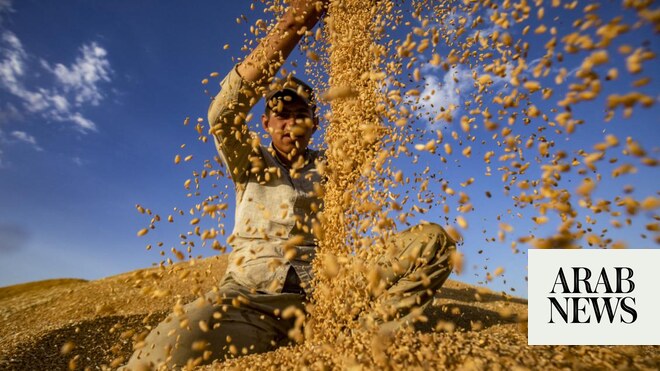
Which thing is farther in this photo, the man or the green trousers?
the man

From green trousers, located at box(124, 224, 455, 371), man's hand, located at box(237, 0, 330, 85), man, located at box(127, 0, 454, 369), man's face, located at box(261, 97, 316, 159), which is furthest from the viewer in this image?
man's face, located at box(261, 97, 316, 159)

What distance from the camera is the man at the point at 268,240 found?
202 centimetres

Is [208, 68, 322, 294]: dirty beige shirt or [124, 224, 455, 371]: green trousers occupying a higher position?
[208, 68, 322, 294]: dirty beige shirt

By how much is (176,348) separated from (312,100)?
1676mm

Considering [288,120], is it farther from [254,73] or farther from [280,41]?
[280,41]

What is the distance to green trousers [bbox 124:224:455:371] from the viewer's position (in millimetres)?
1801

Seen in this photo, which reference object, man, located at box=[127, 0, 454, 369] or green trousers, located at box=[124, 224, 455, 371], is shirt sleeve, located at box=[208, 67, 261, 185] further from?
green trousers, located at box=[124, 224, 455, 371]

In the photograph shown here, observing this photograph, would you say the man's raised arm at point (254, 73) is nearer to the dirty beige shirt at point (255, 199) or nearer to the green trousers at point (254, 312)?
the dirty beige shirt at point (255, 199)

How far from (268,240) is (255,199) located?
471 mm

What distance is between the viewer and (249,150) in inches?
104

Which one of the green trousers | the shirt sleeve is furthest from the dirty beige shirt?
the green trousers

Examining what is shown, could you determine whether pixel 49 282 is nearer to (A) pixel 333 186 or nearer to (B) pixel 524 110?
(A) pixel 333 186

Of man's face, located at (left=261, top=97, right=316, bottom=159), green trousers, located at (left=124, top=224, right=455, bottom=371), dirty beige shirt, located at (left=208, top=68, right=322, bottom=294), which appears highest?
man's face, located at (left=261, top=97, right=316, bottom=159)

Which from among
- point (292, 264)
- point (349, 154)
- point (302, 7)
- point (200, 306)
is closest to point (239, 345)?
point (200, 306)
